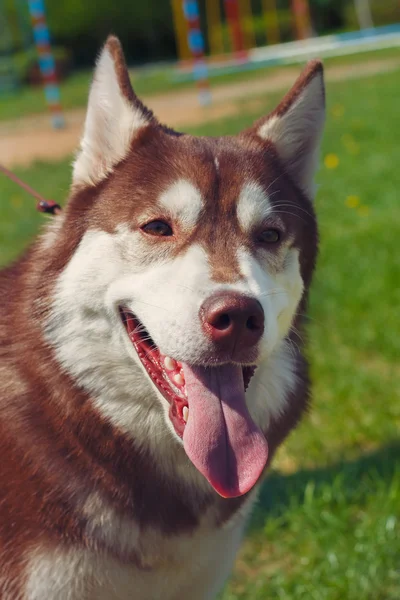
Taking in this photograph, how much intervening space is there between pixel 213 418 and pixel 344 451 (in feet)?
6.63

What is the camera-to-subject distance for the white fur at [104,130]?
2713 millimetres

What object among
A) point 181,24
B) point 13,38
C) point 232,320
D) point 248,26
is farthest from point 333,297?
point 248,26

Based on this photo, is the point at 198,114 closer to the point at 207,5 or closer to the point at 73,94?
the point at 73,94

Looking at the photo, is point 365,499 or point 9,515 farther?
point 365,499

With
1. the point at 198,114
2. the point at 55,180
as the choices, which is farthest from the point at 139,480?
the point at 198,114

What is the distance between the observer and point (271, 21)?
3372 cm

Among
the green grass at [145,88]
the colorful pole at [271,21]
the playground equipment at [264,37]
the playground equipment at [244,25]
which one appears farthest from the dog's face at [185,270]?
the colorful pole at [271,21]

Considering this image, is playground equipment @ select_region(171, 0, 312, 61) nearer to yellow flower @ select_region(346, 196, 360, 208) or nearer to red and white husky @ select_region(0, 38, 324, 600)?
yellow flower @ select_region(346, 196, 360, 208)

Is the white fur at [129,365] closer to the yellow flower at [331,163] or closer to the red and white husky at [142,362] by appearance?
the red and white husky at [142,362]

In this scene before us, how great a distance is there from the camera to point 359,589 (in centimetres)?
314

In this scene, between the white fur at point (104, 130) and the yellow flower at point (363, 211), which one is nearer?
the white fur at point (104, 130)

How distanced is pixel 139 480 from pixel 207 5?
35496 millimetres

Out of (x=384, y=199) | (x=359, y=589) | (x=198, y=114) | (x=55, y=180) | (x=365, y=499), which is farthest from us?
(x=198, y=114)

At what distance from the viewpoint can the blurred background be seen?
3.39 meters
